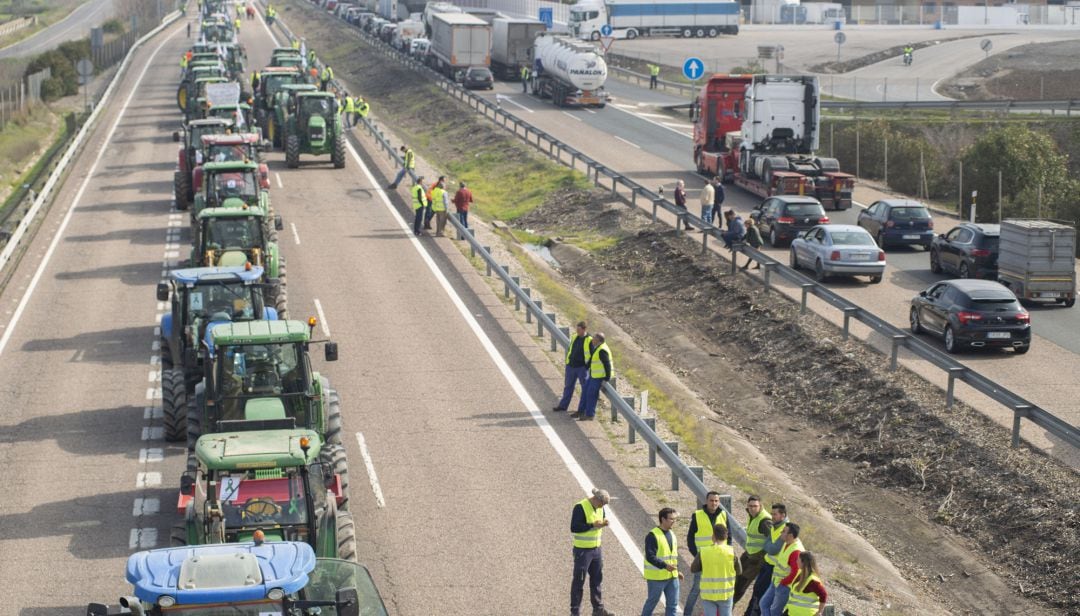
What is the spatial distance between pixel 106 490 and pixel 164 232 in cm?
2064

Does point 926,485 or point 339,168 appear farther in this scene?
point 339,168

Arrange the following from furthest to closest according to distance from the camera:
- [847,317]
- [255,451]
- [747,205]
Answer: [747,205]
[847,317]
[255,451]

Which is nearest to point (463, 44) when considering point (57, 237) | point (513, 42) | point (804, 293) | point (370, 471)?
point (513, 42)

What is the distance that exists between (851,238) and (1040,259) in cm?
460

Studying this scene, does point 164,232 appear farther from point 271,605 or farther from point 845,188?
point 271,605

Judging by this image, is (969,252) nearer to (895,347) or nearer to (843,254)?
(843,254)

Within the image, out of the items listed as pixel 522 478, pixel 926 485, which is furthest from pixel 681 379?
pixel 522 478

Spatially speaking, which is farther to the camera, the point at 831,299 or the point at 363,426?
the point at 831,299

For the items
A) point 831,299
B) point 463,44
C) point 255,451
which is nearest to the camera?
point 255,451

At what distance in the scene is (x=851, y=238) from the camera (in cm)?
3631

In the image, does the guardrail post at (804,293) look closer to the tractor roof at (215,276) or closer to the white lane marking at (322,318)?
the white lane marking at (322,318)

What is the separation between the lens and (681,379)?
1267 inches

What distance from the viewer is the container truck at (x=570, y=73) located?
227 feet

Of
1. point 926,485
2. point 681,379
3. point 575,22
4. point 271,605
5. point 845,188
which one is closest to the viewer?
point 271,605
